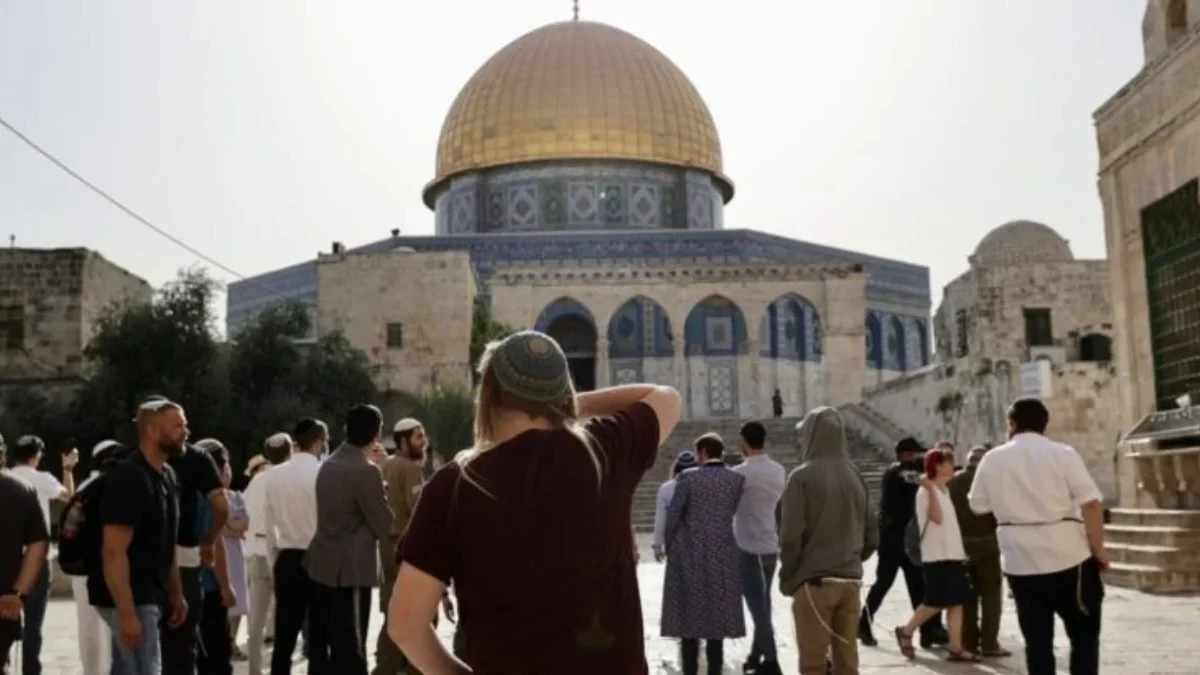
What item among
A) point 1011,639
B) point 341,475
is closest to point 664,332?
point 1011,639

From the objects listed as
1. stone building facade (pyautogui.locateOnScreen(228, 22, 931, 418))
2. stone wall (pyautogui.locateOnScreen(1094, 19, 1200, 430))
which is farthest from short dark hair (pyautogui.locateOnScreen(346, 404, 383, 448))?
stone building facade (pyautogui.locateOnScreen(228, 22, 931, 418))

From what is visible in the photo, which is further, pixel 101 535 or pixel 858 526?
pixel 858 526

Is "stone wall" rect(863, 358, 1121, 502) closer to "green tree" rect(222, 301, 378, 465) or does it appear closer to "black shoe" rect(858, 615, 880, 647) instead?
"black shoe" rect(858, 615, 880, 647)

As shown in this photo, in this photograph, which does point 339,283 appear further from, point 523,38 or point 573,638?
point 573,638

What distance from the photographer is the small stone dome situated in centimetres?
2992

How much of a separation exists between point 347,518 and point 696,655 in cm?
175

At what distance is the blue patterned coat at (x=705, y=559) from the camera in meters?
5.76

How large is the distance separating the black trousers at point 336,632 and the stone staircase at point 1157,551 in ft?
22.7

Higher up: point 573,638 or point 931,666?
point 573,638

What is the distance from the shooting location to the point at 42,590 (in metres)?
5.94

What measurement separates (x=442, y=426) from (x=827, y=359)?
11743 mm

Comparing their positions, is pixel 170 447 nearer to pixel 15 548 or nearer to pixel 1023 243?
pixel 15 548

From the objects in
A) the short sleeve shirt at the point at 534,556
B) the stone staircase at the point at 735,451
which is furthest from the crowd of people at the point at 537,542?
the stone staircase at the point at 735,451

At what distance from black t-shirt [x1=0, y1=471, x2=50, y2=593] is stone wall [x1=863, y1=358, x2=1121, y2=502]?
14211 millimetres
